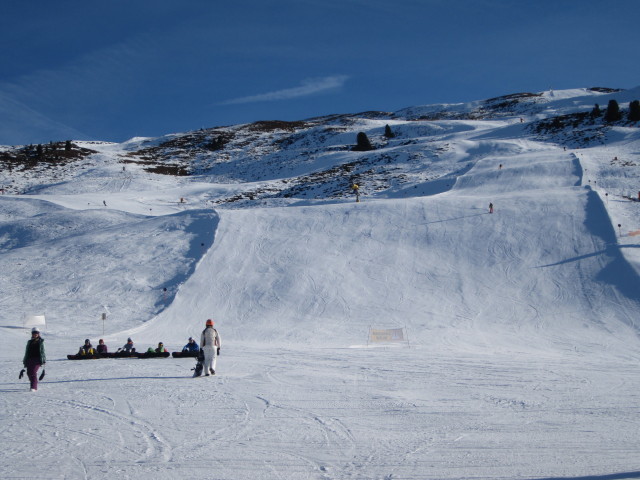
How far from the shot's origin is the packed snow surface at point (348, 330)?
20.1 feet

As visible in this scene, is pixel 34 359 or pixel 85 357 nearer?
pixel 34 359

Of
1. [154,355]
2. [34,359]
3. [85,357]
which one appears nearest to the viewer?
[34,359]

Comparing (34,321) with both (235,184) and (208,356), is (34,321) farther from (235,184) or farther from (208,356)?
(235,184)

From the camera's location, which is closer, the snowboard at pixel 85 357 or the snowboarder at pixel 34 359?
the snowboarder at pixel 34 359

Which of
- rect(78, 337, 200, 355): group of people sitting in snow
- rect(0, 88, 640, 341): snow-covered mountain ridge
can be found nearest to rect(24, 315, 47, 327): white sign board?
rect(0, 88, 640, 341): snow-covered mountain ridge

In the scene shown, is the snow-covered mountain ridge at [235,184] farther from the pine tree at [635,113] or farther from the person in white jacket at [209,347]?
the person in white jacket at [209,347]

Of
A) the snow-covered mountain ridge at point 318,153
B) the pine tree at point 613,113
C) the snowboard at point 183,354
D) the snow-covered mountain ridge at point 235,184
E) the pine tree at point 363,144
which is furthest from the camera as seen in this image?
the pine tree at point 363,144

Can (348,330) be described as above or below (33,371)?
below

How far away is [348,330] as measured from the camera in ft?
62.2

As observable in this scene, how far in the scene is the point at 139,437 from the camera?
6.81 metres

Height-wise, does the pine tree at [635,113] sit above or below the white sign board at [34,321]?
above

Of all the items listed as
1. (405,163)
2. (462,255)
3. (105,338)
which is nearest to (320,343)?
(105,338)

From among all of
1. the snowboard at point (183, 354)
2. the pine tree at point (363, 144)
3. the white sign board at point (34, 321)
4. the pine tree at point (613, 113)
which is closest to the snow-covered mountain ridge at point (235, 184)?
the pine tree at point (613, 113)

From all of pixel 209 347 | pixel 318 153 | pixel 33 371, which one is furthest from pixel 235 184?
pixel 33 371
